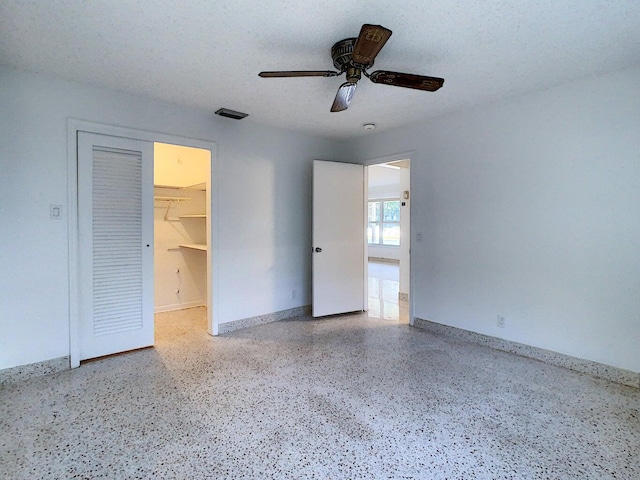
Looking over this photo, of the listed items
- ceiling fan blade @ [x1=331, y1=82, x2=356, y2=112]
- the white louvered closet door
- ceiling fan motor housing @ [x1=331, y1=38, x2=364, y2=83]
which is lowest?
the white louvered closet door

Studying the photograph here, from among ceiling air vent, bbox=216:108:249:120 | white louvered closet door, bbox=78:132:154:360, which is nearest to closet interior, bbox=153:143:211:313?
ceiling air vent, bbox=216:108:249:120

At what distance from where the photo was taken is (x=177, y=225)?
475 cm

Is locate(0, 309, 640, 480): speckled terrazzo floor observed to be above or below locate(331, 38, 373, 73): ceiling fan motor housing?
below

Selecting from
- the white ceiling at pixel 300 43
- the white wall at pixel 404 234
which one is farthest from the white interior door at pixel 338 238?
the white ceiling at pixel 300 43

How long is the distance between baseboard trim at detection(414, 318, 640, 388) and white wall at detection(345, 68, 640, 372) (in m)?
0.05

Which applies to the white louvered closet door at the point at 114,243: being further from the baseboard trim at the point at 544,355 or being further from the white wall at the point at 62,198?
the baseboard trim at the point at 544,355

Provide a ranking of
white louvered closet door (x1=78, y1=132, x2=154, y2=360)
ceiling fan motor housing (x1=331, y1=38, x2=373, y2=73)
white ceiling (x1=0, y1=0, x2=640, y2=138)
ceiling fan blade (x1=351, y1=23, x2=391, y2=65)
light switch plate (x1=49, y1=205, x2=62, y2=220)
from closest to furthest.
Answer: ceiling fan blade (x1=351, y1=23, x2=391, y2=65) → white ceiling (x1=0, y1=0, x2=640, y2=138) → ceiling fan motor housing (x1=331, y1=38, x2=373, y2=73) → light switch plate (x1=49, y1=205, x2=62, y2=220) → white louvered closet door (x1=78, y1=132, x2=154, y2=360)

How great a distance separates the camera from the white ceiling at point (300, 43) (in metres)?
1.85

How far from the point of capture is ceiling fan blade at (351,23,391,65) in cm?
163

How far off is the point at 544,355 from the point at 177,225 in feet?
15.5

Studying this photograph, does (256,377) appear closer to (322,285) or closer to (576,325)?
(322,285)

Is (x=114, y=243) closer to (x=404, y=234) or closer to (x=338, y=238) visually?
(x=338, y=238)

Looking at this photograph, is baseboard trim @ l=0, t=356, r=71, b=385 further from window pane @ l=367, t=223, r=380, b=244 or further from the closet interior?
window pane @ l=367, t=223, r=380, b=244

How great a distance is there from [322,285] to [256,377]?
1.86 m
